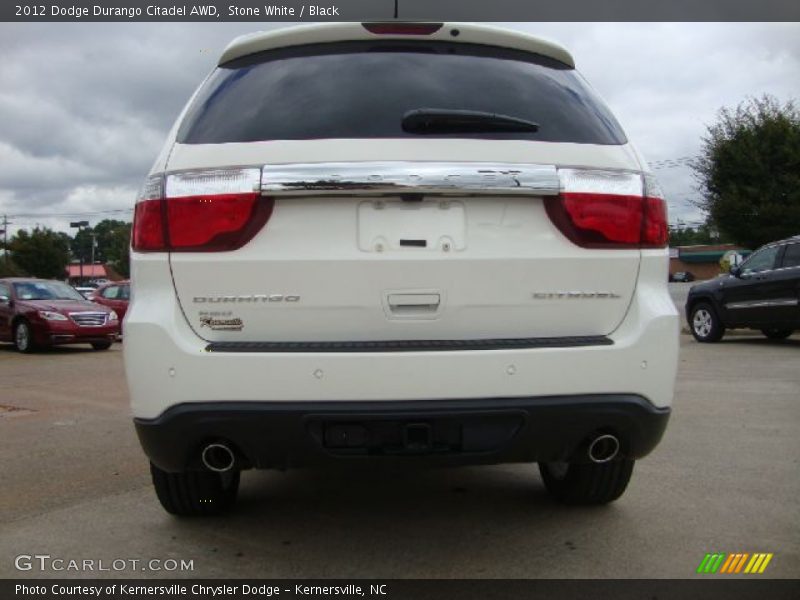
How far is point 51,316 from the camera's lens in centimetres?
1416

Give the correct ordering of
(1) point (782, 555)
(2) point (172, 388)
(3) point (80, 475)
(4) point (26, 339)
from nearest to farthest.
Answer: (2) point (172, 388)
(1) point (782, 555)
(3) point (80, 475)
(4) point (26, 339)

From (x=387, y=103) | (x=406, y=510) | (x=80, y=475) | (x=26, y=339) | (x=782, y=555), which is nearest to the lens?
(x=387, y=103)

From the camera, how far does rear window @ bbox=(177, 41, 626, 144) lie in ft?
8.80

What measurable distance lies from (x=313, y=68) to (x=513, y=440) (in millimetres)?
1511

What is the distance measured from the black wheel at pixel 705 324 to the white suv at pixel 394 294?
448 inches

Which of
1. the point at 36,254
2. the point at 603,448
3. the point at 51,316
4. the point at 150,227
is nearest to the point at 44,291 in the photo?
the point at 51,316

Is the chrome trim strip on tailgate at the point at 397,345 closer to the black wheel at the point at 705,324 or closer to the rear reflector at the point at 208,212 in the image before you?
the rear reflector at the point at 208,212

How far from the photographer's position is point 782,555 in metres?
3.10

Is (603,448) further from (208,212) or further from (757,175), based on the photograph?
(757,175)

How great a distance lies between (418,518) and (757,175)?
2783 centimetres

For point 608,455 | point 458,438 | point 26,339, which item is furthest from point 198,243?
point 26,339

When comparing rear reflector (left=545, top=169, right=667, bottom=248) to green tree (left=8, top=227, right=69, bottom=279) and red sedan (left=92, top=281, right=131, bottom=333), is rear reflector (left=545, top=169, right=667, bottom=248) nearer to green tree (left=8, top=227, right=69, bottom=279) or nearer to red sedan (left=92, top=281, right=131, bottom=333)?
red sedan (left=92, top=281, right=131, bottom=333)

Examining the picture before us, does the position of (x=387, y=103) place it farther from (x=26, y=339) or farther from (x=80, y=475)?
(x=26, y=339)

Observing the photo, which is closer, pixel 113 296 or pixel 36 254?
pixel 113 296
